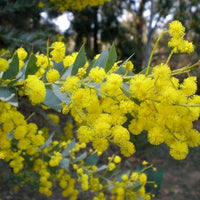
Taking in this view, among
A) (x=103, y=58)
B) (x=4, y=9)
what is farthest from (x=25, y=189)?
(x=103, y=58)

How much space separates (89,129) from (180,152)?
0.63 ft

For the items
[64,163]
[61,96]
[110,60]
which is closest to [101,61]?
[110,60]

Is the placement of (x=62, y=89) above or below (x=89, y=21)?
above

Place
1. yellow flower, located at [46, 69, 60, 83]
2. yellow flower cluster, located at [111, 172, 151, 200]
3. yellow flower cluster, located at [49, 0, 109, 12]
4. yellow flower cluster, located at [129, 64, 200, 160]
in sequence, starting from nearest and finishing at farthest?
yellow flower cluster, located at [129, 64, 200, 160] → yellow flower, located at [46, 69, 60, 83] → yellow flower cluster, located at [111, 172, 151, 200] → yellow flower cluster, located at [49, 0, 109, 12]

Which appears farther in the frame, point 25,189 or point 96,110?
point 25,189

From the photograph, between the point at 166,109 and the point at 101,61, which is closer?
the point at 166,109

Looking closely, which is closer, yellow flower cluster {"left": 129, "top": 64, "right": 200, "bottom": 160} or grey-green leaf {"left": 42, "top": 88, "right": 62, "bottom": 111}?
yellow flower cluster {"left": 129, "top": 64, "right": 200, "bottom": 160}

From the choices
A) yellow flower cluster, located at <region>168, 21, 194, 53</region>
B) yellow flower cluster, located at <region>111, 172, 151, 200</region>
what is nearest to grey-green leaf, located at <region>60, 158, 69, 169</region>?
yellow flower cluster, located at <region>111, 172, 151, 200</region>

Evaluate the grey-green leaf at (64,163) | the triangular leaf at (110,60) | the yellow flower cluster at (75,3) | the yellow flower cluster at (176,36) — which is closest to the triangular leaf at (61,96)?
the triangular leaf at (110,60)

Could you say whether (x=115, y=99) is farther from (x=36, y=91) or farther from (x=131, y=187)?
(x=131, y=187)

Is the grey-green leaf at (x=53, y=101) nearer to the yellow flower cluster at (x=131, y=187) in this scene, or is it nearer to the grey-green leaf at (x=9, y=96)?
the grey-green leaf at (x=9, y=96)

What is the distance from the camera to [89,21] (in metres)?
7.20

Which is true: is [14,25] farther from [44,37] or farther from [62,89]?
[62,89]

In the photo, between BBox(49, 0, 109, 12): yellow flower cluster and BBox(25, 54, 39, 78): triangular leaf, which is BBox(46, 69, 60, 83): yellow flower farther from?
BBox(49, 0, 109, 12): yellow flower cluster
